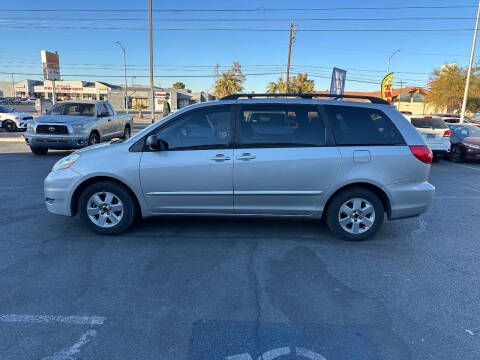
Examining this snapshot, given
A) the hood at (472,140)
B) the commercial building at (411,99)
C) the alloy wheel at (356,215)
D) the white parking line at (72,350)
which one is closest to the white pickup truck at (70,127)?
the alloy wheel at (356,215)

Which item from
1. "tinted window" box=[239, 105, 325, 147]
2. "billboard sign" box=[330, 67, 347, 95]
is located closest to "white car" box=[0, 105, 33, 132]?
"billboard sign" box=[330, 67, 347, 95]

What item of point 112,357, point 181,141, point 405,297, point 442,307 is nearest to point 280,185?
point 181,141

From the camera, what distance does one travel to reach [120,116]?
540 inches

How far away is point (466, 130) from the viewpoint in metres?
13.1

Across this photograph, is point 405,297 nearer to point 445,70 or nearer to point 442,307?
point 442,307

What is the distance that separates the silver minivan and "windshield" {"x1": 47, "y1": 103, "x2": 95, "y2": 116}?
817 centimetres

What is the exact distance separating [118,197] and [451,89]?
43.1 meters

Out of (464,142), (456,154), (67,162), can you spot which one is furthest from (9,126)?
(464,142)

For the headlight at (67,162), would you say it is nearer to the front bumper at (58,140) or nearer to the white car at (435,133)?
the front bumper at (58,140)

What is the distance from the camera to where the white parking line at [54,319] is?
277cm

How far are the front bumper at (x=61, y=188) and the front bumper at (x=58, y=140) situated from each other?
6731mm

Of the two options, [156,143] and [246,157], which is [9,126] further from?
[246,157]

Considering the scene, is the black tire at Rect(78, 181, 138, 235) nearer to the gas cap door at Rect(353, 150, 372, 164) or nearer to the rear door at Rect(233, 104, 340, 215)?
the rear door at Rect(233, 104, 340, 215)

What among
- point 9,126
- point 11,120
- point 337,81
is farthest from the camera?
point 9,126
